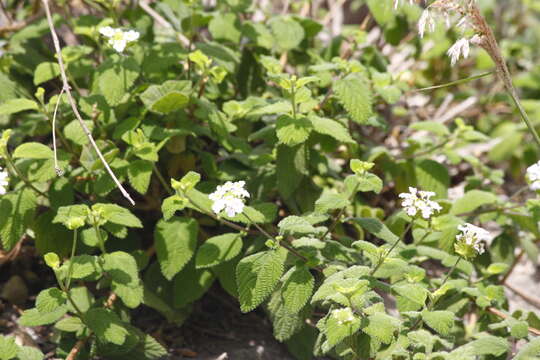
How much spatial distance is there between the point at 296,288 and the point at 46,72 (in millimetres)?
1194

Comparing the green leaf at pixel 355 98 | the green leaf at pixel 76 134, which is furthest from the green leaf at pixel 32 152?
the green leaf at pixel 355 98

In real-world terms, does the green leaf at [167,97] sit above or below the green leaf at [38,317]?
above

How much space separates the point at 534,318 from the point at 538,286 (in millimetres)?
801

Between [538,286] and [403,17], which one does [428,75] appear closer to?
[403,17]

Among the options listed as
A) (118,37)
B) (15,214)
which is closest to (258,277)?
(15,214)

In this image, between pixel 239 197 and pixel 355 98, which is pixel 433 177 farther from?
pixel 239 197

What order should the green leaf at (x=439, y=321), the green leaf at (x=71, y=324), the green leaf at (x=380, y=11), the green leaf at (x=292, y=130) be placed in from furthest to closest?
the green leaf at (x=380, y=11)
the green leaf at (x=292, y=130)
the green leaf at (x=71, y=324)
the green leaf at (x=439, y=321)

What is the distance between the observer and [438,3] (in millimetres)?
1774

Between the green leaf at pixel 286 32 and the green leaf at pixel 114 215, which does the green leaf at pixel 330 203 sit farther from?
the green leaf at pixel 286 32

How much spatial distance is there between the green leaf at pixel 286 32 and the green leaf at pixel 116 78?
60cm

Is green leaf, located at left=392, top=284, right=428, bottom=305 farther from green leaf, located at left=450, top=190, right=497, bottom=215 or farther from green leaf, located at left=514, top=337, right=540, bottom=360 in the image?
green leaf, located at left=450, top=190, right=497, bottom=215

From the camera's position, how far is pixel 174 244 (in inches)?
83.0

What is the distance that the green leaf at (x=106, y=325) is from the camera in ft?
6.31

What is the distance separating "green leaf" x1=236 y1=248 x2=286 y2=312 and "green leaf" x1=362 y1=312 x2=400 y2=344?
29cm
